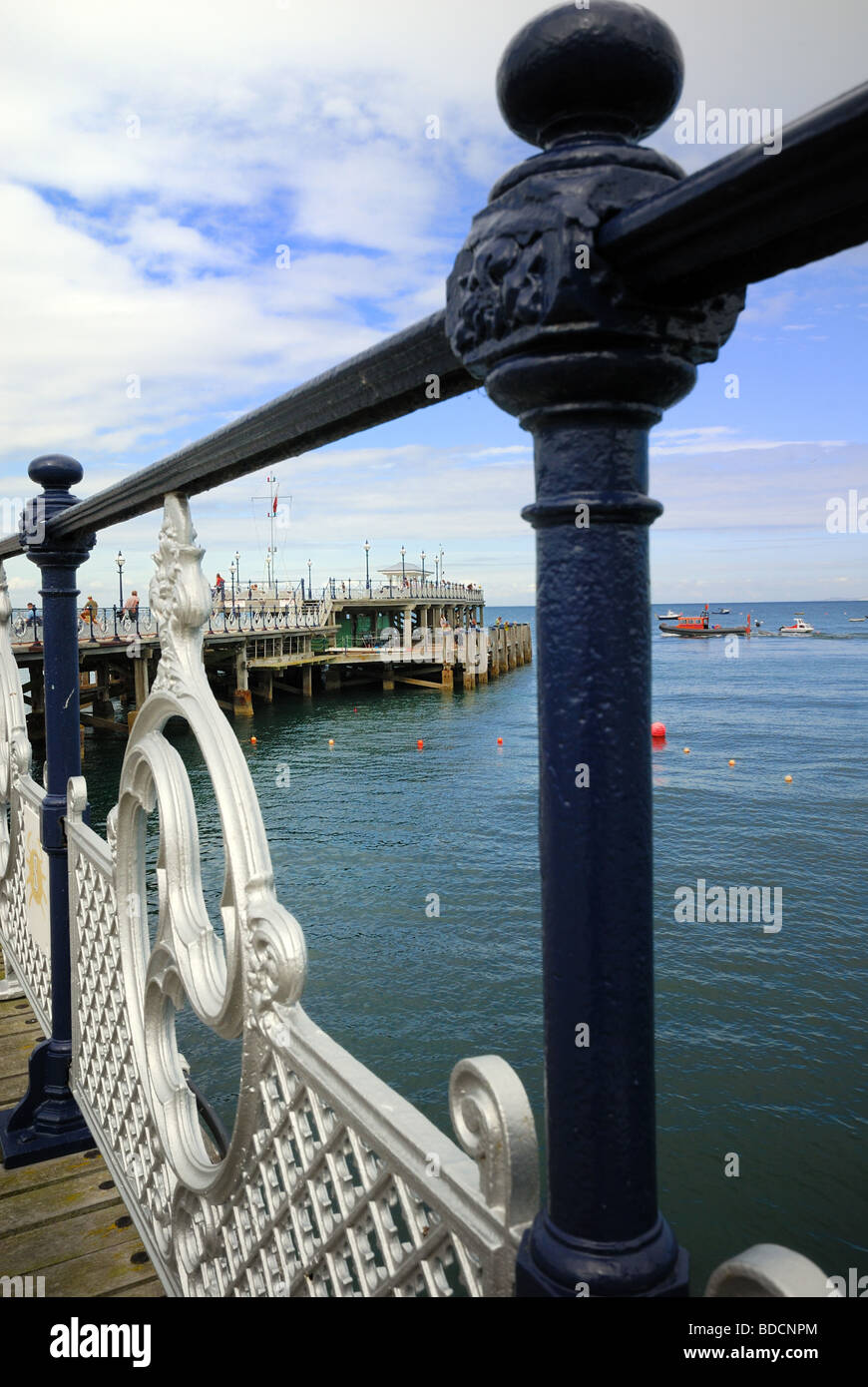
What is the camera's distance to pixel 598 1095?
4.13 ft

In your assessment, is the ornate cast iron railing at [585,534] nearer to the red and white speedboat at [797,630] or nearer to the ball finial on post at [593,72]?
the ball finial on post at [593,72]

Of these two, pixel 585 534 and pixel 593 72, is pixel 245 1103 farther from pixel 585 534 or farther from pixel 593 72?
pixel 593 72

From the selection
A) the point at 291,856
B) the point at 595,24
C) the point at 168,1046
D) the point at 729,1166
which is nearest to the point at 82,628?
the point at 291,856

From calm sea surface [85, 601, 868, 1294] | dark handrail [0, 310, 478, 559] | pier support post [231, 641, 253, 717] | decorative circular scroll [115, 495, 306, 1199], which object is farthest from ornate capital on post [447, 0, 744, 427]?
pier support post [231, 641, 253, 717]

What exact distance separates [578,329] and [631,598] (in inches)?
12.8

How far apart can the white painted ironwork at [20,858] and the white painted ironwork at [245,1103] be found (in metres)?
1.05

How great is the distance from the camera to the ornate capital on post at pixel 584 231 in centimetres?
119

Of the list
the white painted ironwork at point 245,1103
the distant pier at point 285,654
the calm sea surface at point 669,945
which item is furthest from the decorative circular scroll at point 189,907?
the distant pier at point 285,654

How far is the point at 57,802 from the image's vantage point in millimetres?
4316

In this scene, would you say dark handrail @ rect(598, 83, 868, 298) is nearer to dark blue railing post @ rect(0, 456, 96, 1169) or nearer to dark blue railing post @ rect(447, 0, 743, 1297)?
dark blue railing post @ rect(447, 0, 743, 1297)

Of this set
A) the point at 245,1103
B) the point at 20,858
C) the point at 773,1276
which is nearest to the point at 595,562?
the point at 773,1276

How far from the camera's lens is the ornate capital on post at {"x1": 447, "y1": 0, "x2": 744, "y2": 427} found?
119 cm

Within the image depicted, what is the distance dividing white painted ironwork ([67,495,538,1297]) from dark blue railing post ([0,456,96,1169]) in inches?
21.8
